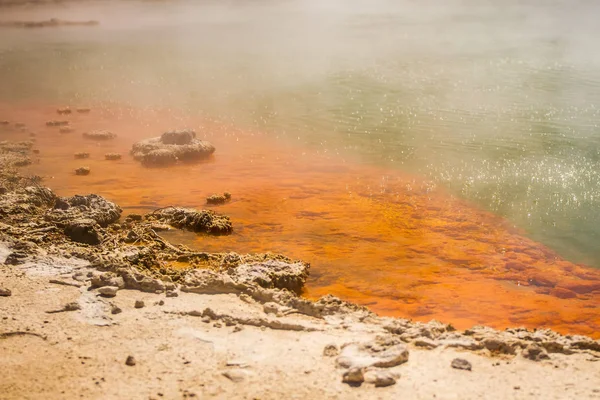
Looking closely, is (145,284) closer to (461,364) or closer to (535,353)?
(461,364)

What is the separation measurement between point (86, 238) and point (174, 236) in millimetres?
850

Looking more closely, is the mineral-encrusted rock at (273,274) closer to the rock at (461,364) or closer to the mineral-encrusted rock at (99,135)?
the rock at (461,364)

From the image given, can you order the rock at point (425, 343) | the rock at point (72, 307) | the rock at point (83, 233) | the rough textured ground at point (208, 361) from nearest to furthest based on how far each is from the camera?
the rough textured ground at point (208, 361) < the rock at point (425, 343) < the rock at point (72, 307) < the rock at point (83, 233)

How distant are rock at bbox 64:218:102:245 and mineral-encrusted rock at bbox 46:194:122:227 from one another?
24 cm

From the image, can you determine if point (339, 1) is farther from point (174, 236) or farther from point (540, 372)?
point (540, 372)

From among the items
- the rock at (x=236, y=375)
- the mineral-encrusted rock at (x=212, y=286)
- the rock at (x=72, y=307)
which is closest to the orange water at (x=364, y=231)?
the mineral-encrusted rock at (x=212, y=286)

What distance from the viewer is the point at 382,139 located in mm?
9523

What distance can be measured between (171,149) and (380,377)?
6211 millimetres

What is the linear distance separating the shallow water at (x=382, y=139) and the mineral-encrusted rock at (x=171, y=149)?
0.31 m

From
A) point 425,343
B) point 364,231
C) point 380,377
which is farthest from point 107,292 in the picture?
point 364,231

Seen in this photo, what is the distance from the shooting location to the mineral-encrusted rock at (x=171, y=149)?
852 centimetres

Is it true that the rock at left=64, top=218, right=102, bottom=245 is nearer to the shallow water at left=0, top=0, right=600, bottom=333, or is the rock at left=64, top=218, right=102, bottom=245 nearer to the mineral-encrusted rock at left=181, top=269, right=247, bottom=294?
the shallow water at left=0, top=0, right=600, bottom=333

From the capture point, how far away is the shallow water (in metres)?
5.37

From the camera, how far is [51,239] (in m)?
5.16
